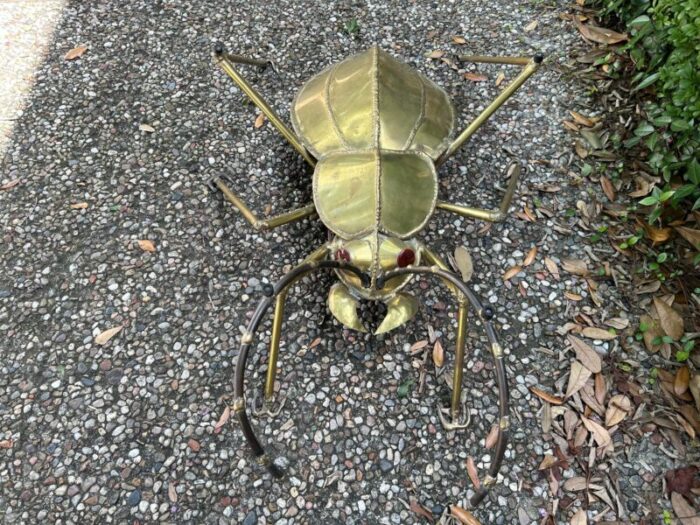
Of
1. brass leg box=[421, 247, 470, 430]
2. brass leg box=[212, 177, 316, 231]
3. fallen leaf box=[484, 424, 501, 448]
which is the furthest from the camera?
brass leg box=[212, 177, 316, 231]

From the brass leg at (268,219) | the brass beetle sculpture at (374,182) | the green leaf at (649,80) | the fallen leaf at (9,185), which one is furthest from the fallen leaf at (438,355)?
the fallen leaf at (9,185)

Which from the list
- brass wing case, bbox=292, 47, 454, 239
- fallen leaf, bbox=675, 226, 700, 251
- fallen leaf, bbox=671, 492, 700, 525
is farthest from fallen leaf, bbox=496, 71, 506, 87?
fallen leaf, bbox=671, 492, 700, 525

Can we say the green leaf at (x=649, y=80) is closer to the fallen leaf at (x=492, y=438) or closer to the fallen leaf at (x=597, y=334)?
the fallen leaf at (x=597, y=334)

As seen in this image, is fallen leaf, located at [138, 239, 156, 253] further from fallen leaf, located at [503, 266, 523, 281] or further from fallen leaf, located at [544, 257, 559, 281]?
fallen leaf, located at [544, 257, 559, 281]

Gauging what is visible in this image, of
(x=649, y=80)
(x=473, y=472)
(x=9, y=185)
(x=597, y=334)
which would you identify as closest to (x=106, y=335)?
(x=9, y=185)

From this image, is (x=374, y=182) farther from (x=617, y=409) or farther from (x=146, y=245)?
(x=617, y=409)
